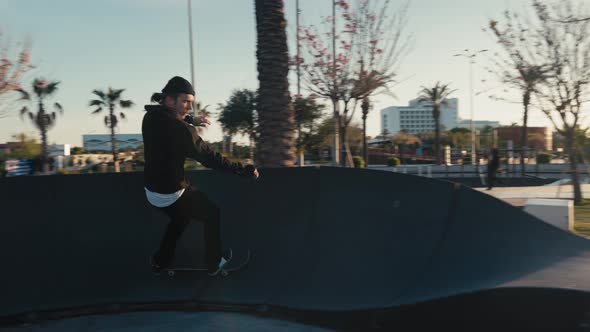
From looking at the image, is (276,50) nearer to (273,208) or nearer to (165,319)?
(273,208)

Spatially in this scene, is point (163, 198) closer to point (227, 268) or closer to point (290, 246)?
point (227, 268)

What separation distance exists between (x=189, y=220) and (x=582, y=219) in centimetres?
980

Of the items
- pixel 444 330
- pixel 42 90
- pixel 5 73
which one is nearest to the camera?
pixel 444 330

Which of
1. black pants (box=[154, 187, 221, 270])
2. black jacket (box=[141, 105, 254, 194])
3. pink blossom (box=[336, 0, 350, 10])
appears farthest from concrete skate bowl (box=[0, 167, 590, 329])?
pink blossom (box=[336, 0, 350, 10])

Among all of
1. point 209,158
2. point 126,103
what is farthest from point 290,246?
point 126,103

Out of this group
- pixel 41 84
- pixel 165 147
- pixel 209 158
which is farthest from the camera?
pixel 41 84

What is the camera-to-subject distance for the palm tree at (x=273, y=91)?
22.1 feet

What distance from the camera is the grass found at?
28.9 ft

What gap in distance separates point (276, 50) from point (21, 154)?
1764 inches

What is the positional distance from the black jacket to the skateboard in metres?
0.79

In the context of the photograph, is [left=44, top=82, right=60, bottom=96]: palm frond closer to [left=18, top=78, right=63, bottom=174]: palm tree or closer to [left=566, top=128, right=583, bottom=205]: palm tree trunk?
[left=18, top=78, right=63, bottom=174]: palm tree

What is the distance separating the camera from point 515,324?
3.04 m

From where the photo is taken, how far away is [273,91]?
22.2ft

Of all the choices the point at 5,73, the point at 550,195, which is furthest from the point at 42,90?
the point at 550,195
